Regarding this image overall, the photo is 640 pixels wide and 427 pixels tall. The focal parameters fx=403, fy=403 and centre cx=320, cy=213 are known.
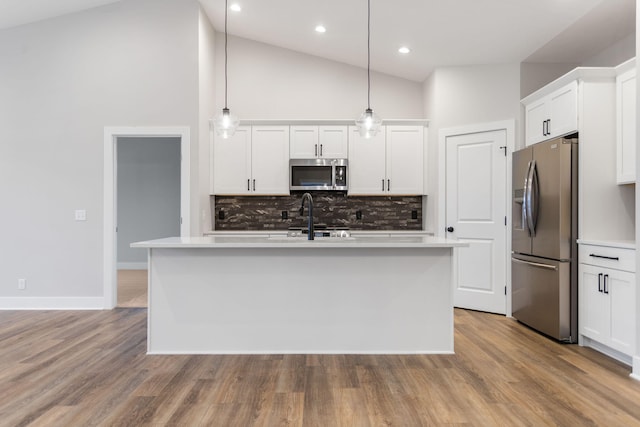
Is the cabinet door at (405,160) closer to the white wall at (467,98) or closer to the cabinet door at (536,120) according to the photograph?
the white wall at (467,98)

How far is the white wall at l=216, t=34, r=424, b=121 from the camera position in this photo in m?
5.46

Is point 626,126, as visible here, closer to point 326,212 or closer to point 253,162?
point 326,212

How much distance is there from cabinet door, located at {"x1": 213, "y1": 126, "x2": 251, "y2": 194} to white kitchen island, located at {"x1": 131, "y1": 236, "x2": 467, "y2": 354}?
2211 mm

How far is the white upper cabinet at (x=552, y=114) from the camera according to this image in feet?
11.2

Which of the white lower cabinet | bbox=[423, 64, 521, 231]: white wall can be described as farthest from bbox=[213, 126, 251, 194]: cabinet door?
the white lower cabinet

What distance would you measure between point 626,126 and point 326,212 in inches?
133

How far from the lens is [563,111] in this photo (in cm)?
355

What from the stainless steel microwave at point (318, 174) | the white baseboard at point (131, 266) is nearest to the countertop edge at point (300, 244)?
the stainless steel microwave at point (318, 174)

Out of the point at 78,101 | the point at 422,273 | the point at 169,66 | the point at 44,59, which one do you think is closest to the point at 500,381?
the point at 422,273

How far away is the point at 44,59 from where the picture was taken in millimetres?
4613

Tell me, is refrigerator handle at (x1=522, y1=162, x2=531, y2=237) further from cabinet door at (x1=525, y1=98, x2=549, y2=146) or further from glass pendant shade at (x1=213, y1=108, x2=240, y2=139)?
glass pendant shade at (x1=213, y1=108, x2=240, y2=139)

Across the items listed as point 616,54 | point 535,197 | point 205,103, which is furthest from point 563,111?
point 205,103

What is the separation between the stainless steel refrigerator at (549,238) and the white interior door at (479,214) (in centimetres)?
39

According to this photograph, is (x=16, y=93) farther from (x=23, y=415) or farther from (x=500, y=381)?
(x=500, y=381)
